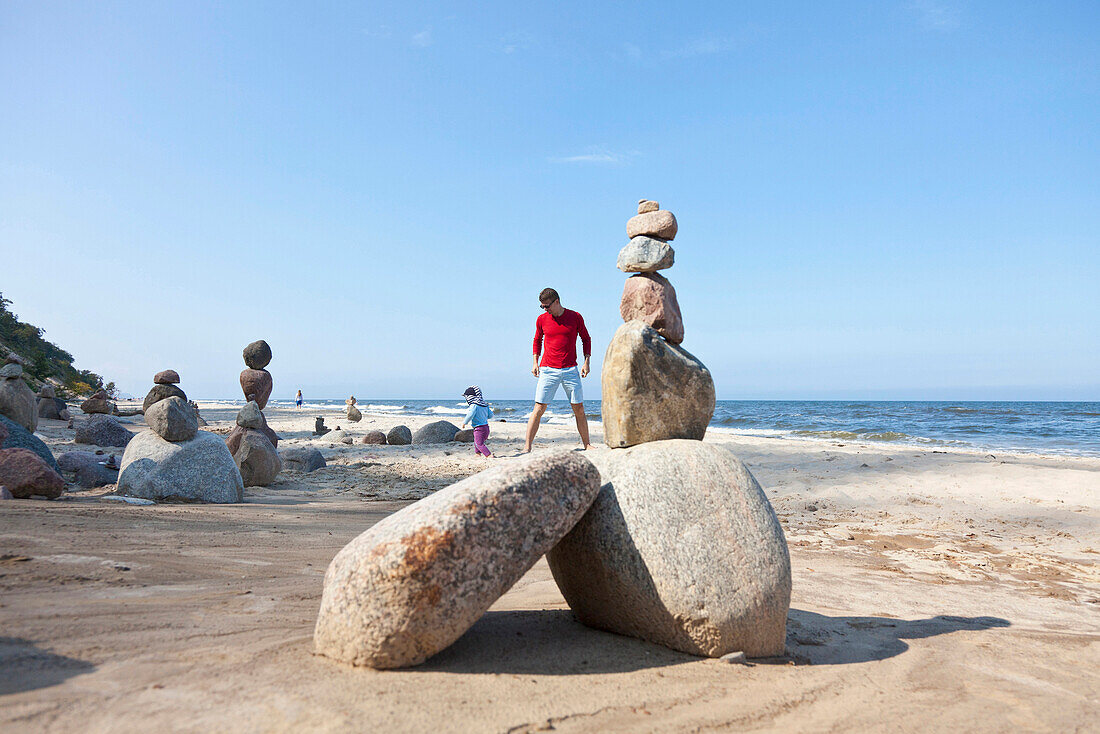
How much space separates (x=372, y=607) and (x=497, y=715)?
75cm

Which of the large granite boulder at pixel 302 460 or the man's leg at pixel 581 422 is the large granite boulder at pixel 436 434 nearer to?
the large granite boulder at pixel 302 460

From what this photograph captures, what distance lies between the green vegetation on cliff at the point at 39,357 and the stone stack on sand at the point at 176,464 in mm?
16883

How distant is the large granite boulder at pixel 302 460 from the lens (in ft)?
38.4

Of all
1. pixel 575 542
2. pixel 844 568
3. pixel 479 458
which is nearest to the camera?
pixel 575 542

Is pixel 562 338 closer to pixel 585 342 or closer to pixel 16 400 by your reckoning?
pixel 585 342

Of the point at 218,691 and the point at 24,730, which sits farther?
the point at 218,691

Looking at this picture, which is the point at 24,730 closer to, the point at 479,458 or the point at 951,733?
the point at 951,733

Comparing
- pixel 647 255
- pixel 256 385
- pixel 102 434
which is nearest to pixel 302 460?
pixel 256 385

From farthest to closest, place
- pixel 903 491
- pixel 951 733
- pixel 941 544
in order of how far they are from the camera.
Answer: pixel 903 491 → pixel 941 544 → pixel 951 733

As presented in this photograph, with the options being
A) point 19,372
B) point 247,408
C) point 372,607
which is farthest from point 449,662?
point 19,372

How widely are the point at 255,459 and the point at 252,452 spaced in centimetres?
12

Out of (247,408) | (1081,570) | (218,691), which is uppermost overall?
(247,408)

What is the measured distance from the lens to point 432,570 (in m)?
2.85

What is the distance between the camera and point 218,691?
2.50 metres
